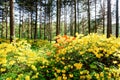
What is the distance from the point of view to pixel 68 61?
6758 mm

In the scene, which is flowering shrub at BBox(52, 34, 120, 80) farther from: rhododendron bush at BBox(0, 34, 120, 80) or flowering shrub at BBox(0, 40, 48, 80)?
flowering shrub at BBox(0, 40, 48, 80)

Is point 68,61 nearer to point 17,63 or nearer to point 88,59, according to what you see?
point 88,59

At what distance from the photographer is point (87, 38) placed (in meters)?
7.23

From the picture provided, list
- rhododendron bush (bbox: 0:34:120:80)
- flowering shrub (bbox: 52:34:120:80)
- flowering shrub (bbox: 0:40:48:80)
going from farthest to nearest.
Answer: flowering shrub (bbox: 52:34:120:80) → rhododendron bush (bbox: 0:34:120:80) → flowering shrub (bbox: 0:40:48:80)

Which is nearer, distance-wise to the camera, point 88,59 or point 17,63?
point 17,63

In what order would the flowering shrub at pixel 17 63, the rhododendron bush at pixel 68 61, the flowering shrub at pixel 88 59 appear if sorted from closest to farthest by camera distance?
the flowering shrub at pixel 17 63, the rhododendron bush at pixel 68 61, the flowering shrub at pixel 88 59

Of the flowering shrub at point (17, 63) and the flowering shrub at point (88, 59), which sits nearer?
the flowering shrub at point (17, 63)

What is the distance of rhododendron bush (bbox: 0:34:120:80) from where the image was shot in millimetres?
6133

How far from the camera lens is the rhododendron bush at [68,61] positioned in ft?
20.1

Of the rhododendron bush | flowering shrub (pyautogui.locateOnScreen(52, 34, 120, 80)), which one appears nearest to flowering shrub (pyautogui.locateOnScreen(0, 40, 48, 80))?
the rhododendron bush

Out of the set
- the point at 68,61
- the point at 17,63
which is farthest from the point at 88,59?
the point at 17,63

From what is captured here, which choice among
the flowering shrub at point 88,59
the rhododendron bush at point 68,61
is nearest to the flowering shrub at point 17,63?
the rhododendron bush at point 68,61

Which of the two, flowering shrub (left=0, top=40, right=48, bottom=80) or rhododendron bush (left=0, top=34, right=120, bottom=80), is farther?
rhododendron bush (left=0, top=34, right=120, bottom=80)

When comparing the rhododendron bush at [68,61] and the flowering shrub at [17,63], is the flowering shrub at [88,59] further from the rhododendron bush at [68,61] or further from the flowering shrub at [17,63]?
the flowering shrub at [17,63]
